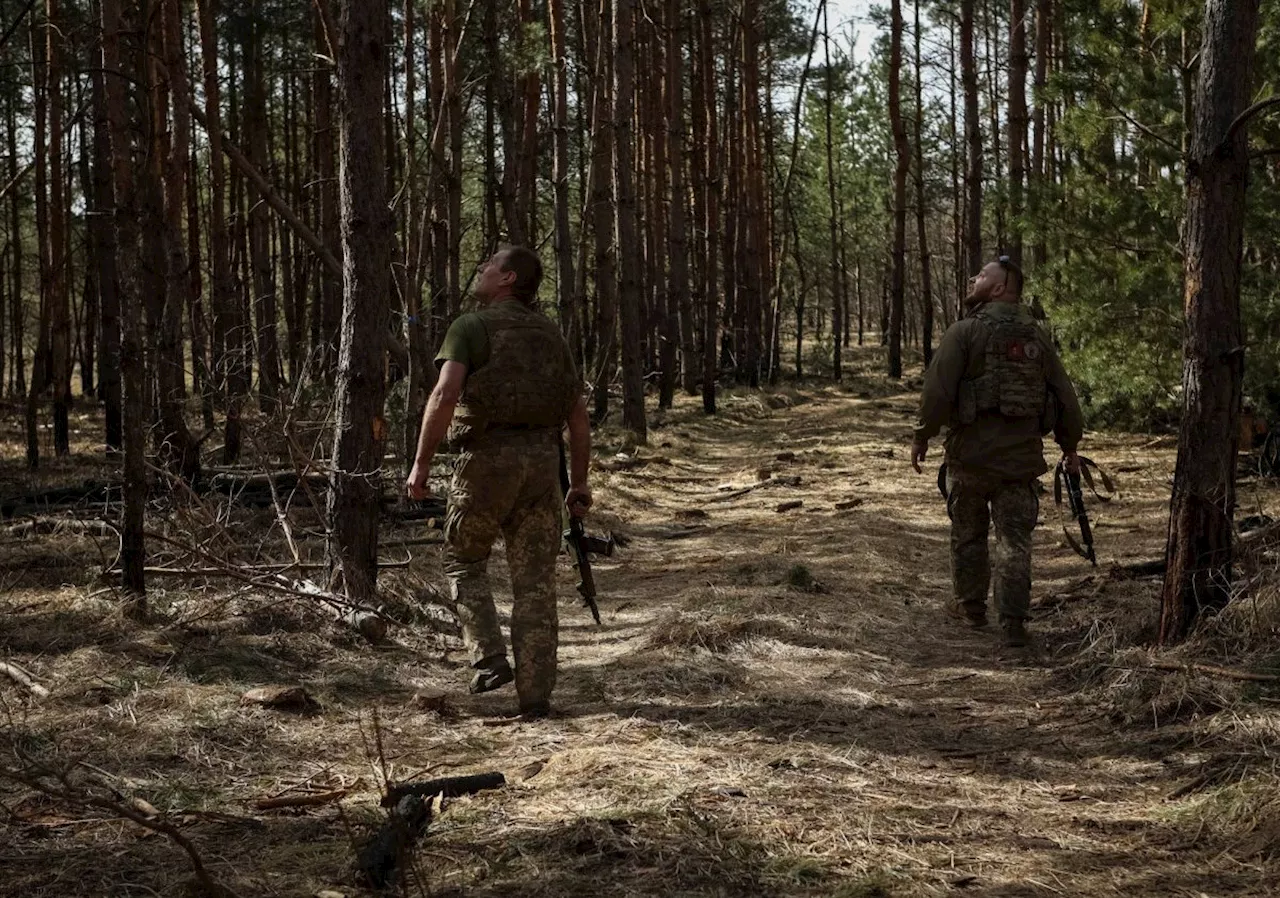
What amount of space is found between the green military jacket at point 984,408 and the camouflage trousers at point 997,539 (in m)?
0.11

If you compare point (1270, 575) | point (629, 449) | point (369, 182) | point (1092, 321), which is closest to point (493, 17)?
point (629, 449)

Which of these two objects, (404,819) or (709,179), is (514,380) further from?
(709,179)

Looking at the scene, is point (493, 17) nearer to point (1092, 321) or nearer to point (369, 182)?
point (1092, 321)

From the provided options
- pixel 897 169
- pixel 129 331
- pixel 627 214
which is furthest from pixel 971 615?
pixel 897 169

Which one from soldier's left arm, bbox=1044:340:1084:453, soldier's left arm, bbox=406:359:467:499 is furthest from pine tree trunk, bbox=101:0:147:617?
soldier's left arm, bbox=1044:340:1084:453

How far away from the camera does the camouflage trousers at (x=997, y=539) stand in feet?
22.1

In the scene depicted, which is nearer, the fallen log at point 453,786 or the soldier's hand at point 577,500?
the fallen log at point 453,786

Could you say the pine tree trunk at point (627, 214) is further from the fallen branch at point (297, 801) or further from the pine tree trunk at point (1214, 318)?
the fallen branch at point (297, 801)

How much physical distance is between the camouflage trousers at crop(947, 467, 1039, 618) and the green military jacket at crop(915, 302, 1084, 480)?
113 mm

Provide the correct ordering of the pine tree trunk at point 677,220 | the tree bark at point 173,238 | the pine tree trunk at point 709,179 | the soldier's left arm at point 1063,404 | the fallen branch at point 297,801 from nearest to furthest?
1. the fallen branch at point 297,801
2. the soldier's left arm at point 1063,404
3. the tree bark at point 173,238
4. the pine tree trunk at point 677,220
5. the pine tree trunk at point 709,179

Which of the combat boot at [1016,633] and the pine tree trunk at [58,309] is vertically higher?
the pine tree trunk at [58,309]

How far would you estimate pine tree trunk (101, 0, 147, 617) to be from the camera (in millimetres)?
6352

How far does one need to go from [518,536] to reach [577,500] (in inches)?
16.8

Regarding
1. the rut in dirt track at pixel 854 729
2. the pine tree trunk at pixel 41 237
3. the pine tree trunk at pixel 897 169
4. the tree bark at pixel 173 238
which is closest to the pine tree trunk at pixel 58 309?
the pine tree trunk at pixel 41 237
